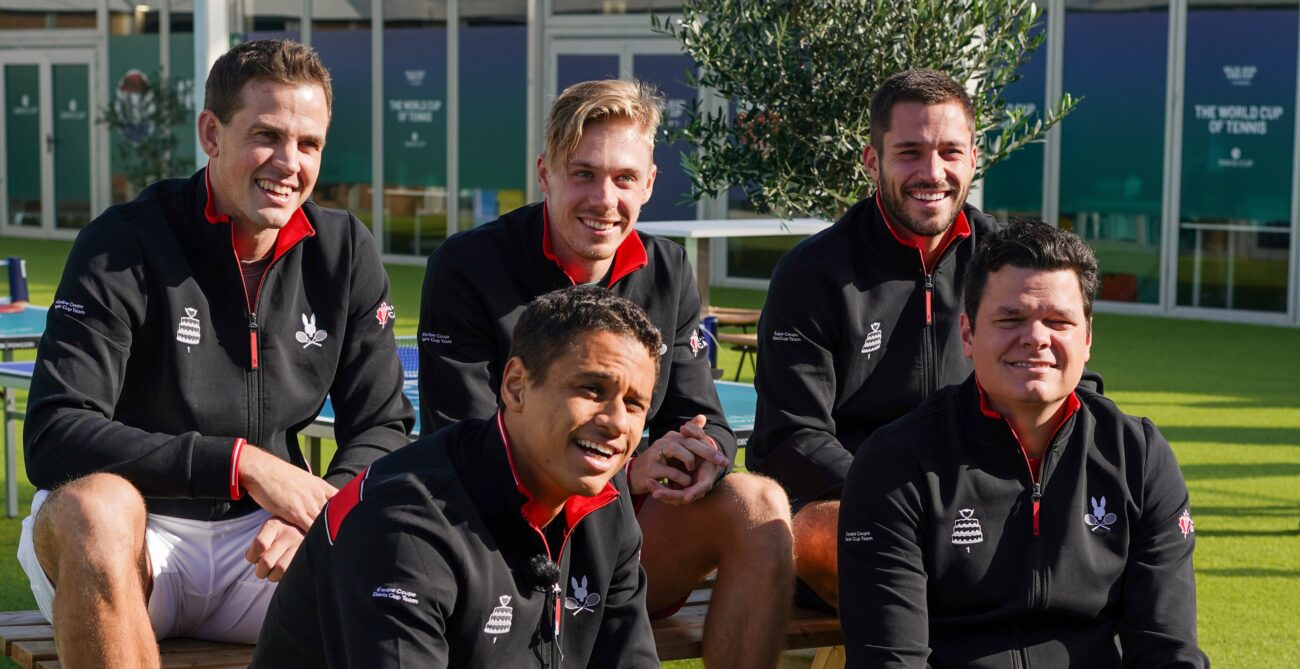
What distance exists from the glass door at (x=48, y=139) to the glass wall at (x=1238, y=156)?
17.9m

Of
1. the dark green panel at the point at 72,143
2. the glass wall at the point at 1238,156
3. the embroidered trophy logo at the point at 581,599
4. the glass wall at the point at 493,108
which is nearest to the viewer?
the embroidered trophy logo at the point at 581,599

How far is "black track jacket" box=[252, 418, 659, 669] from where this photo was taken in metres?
2.83

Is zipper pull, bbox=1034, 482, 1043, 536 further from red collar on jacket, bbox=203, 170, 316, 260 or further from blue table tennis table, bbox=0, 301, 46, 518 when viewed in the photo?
blue table tennis table, bbox=0, 301, 46, 518

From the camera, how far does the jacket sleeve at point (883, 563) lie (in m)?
3.50

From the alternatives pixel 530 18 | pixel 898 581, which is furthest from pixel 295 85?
pixel 530 18

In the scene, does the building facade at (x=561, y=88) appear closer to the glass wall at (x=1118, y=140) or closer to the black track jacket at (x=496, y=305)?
the glass wall at (x=1118, y=140)

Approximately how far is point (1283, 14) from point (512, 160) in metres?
10.1

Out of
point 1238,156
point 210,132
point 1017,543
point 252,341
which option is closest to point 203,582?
point 252,341

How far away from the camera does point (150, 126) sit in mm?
26297

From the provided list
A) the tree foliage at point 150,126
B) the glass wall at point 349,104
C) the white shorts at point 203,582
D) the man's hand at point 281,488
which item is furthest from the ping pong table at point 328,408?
the tree foliage at point 150,126

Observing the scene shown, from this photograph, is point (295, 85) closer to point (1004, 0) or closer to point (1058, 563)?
point (1058, 563)

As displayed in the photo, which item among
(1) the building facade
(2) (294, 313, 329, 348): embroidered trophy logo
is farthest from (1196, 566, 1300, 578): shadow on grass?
(1) the building facade

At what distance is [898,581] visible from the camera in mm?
3525

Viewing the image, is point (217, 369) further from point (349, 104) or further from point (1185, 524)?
point (349, 104)
